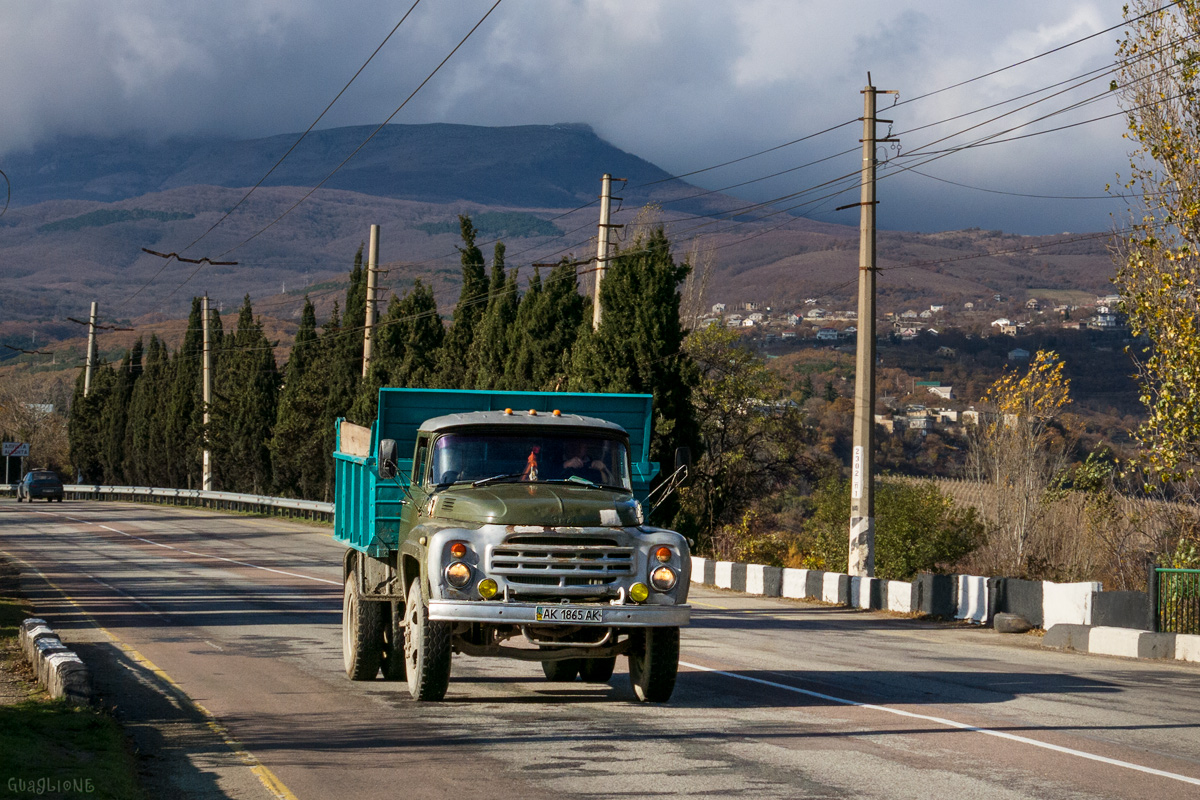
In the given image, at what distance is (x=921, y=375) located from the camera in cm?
12038

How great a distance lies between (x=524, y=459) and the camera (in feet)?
38.1

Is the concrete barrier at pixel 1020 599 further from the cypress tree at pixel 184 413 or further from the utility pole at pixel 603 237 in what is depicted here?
the cypress tree at pixel 184 413

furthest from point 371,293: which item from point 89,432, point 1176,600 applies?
point 89,432

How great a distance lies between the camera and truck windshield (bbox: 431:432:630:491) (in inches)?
454

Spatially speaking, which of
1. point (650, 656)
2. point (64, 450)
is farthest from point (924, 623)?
point (64, 450)

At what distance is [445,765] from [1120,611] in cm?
1307

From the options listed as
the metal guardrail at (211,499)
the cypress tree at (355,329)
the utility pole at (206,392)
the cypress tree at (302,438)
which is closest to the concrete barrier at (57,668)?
the metal guardrail at (211,499)

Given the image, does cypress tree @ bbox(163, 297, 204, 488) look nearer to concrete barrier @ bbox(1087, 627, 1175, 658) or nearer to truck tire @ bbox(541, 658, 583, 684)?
concrete barrier @ bbox(1087, 627, 1175, 658)

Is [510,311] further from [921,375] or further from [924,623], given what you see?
[921,375]

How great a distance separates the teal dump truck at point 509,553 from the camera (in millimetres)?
10422

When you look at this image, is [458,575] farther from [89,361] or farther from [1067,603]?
[89,361]

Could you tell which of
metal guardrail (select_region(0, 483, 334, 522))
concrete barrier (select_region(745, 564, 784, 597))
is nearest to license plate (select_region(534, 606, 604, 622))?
concrete barrier (select_region(745, 564, 784, 597))

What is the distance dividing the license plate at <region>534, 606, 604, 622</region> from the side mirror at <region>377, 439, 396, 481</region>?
2203mm

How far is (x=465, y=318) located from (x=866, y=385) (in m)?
28.3
